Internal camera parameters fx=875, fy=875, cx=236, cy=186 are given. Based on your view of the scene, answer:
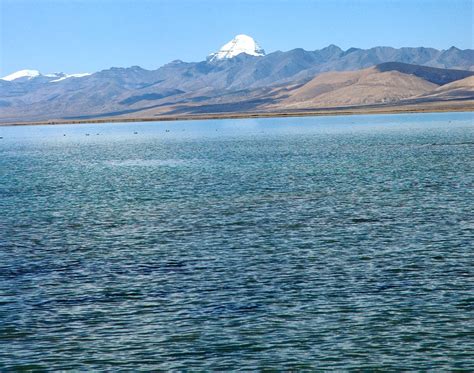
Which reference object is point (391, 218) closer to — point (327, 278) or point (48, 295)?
point (327, 278)

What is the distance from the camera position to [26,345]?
23703 mm

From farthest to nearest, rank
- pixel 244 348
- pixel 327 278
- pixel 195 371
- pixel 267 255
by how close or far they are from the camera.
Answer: pixel 267 255 → pixel 327 278 → pixel 244 348 → pixel 195 371

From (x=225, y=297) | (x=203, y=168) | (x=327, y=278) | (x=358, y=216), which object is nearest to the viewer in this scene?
(x=225, y=297)

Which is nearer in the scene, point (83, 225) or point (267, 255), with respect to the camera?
point (267, 255)

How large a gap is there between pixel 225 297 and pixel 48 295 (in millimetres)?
6090

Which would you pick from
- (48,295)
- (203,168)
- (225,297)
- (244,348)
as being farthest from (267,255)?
(203,168)

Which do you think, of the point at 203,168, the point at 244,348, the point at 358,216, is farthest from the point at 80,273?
the point at 203,168

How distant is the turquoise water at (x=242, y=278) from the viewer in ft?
74.2

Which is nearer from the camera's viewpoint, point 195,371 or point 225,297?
point 195,371

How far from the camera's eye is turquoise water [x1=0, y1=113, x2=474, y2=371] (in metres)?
22.6

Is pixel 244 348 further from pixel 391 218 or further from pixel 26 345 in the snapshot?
pixel 391 218

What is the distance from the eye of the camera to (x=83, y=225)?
46969mm

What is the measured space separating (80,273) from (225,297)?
753cm

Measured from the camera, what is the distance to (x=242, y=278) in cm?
3092
